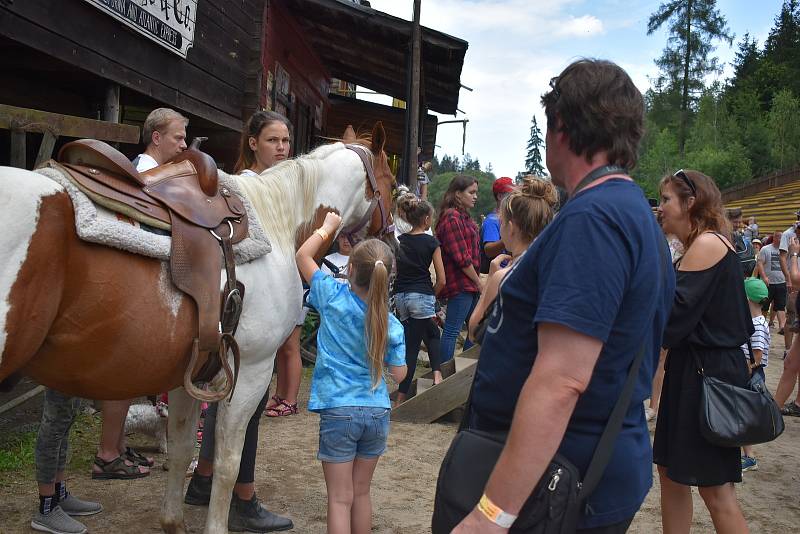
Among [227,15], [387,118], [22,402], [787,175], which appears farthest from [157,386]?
[787,175]

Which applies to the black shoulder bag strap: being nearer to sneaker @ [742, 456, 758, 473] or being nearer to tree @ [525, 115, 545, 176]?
sneaker @ [742, 456, 758, 473]

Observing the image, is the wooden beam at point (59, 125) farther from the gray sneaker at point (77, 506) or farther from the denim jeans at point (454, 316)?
the denim jeans at point (454, 316)

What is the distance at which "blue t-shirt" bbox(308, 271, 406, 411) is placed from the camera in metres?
2.73

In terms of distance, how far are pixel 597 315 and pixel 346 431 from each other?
163cm

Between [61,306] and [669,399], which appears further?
[669,399]

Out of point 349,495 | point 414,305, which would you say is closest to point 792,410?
point 414,305

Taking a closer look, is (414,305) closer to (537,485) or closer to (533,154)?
(537,485)

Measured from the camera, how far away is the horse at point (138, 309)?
1.99 meters

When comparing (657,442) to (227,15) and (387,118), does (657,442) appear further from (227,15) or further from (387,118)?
(387,118)

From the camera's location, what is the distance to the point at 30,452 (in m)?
4.15

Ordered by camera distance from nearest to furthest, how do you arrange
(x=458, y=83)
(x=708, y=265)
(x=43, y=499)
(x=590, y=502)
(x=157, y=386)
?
(x=590, y=502)
(x=157, y=386)
(x=708, y=265)
(x=43, y=499)
(x=458, y=83)

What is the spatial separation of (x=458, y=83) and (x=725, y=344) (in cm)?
966

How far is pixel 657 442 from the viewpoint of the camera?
2857mm

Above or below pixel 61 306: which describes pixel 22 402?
below
